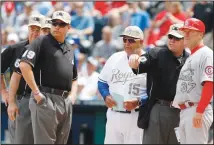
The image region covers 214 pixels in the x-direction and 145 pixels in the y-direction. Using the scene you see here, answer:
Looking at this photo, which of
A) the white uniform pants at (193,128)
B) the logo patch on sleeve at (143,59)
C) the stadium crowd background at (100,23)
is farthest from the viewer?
the stadium crowd background at (100,23)

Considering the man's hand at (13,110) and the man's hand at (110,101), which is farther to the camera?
the man's hand at (110,101)

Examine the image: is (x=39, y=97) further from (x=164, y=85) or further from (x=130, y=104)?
(x=164, y=85)

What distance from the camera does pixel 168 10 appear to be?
14.1 metres

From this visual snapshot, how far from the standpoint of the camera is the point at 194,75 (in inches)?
329

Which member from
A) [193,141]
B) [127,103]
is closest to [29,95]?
[127,103]

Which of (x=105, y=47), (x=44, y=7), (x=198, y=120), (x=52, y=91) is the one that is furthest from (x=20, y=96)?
(x=44, y=7)

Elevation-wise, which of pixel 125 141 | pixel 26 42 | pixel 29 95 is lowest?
pixel 125 141

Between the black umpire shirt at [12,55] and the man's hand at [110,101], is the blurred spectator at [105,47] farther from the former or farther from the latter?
the man's hand at [110,101]

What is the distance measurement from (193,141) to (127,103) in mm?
1181

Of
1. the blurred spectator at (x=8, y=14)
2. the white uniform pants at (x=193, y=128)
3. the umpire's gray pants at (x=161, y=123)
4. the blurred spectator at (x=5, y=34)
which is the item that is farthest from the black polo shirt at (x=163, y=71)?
the blurred spectator at (x=8, y=14)

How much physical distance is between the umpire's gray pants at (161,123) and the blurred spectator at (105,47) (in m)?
5.30

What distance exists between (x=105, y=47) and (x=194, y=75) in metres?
6.39

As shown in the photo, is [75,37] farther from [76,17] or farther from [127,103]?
[127,103]

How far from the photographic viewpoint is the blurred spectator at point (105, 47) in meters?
14.5
